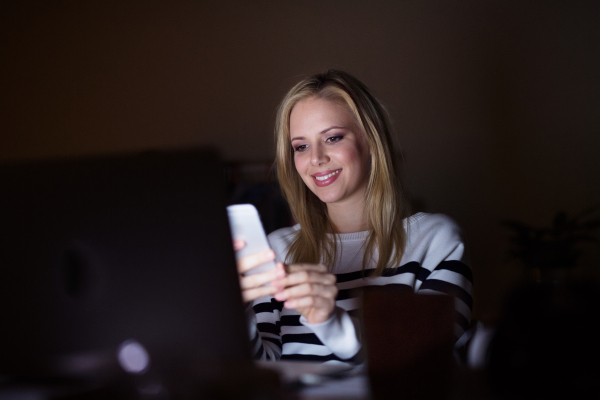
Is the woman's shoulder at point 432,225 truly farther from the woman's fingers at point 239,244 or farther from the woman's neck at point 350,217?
the woman's fingers at point 239,244

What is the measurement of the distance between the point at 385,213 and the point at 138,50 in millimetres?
2557

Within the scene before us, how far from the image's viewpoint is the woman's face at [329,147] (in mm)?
1520

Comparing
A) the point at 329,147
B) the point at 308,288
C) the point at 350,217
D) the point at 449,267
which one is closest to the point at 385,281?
the point at 449,267

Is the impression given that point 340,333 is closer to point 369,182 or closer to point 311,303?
point 311,303

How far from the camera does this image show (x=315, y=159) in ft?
4.94

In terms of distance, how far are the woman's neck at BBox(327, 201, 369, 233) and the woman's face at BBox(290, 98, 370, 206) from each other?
0.05m

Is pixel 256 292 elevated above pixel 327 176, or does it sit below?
below

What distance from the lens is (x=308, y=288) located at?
83cm

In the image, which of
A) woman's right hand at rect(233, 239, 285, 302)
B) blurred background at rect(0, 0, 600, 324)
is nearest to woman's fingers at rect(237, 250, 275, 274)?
woman's right hand at rect(233, 239, 285, 302)

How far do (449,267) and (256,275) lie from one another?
0.75 metres

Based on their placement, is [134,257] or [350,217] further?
[350,217]

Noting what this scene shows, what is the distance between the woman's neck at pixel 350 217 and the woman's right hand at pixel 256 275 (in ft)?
2.90

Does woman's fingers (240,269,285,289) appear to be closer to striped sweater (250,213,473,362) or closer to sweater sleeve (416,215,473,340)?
striped sweater (250,213,473,362)

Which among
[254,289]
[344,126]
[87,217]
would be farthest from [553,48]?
[87,217]
